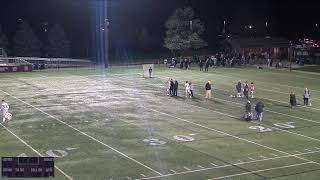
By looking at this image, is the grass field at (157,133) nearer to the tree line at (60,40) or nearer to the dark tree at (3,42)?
the dark tree at (3,42)

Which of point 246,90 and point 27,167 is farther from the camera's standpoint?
point 246,90

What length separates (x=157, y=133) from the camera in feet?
92.4

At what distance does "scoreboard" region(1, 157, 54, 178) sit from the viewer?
14.7 metres

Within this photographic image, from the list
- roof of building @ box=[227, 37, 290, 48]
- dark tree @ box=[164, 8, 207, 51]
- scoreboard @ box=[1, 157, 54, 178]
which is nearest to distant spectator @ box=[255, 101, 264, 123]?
scoreboard @ box=[1, 157, 54, 178]

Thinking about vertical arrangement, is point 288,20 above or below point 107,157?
above

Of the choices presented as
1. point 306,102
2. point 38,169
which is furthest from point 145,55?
point 38,169

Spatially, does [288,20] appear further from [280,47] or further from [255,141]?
[255,141]

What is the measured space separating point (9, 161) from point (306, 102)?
26.3 metres

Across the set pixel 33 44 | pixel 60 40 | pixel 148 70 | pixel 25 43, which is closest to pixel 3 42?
pixel 25 43

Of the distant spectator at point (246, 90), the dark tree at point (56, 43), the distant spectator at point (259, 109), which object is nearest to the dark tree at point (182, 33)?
the dark tree at point (56, 43)

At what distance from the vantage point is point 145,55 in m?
90.1

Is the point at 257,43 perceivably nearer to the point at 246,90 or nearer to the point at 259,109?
the point at 246,90

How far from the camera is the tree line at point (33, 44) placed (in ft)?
252

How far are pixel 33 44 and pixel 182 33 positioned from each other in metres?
21.3
